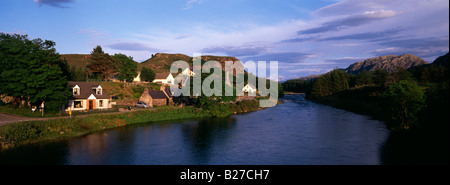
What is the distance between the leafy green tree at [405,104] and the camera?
34.2 meters

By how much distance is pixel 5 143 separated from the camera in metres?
29.6

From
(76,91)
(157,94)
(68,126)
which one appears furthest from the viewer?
(157,94)

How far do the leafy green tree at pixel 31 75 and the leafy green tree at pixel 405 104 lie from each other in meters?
49.7

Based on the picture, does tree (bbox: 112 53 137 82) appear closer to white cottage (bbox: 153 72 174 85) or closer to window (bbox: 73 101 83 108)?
white cottage (bbox: 153 72 174 85)

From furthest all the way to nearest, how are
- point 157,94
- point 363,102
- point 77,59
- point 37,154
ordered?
point 77,59, point 363,102, point 157,94, point 37,154

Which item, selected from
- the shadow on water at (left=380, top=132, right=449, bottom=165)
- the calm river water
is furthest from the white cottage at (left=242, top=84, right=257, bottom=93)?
the shadow on water at (left=380, top=132, right=449, bottom=165)

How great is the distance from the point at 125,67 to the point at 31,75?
144 feet

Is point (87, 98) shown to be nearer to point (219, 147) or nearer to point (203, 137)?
point (203, 137)

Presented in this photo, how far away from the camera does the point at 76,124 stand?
38438 mm

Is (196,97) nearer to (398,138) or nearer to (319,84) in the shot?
(398,138)

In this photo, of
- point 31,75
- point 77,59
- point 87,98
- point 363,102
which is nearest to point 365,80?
point 363,102
